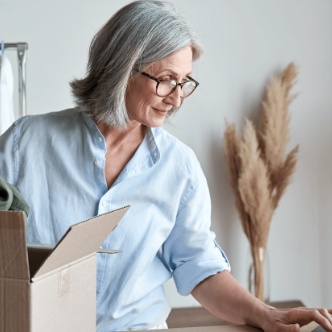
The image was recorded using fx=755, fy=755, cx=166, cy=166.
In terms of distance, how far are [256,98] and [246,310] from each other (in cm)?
226

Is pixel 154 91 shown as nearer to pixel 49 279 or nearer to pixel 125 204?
pixel 125 204

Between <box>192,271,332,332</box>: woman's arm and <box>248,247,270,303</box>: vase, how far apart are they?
1844 mm

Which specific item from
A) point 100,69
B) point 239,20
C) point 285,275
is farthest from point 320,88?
point 100,69

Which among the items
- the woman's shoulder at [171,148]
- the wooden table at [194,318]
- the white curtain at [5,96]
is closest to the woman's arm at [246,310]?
the woman's shoulder at [171,148]

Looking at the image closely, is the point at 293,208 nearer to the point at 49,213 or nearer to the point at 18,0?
the point at 18,0

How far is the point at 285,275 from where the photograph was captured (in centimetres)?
399

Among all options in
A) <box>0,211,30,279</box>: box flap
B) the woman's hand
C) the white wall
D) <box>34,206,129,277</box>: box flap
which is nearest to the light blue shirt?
the woman's hand

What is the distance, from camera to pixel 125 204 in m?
1.86

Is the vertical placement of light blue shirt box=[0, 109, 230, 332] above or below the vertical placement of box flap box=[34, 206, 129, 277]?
below

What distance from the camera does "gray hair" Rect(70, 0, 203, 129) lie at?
1833mm

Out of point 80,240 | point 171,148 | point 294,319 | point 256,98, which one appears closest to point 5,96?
point 171,148

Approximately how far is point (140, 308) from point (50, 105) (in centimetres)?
195

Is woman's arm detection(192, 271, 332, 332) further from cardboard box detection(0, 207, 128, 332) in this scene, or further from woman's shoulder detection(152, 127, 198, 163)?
cardboard box detection(0, 207, 128, 332)

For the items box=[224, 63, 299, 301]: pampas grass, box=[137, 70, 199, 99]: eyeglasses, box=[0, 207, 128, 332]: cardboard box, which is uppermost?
box=[137, 70, 199, 99]: eyeglasses
